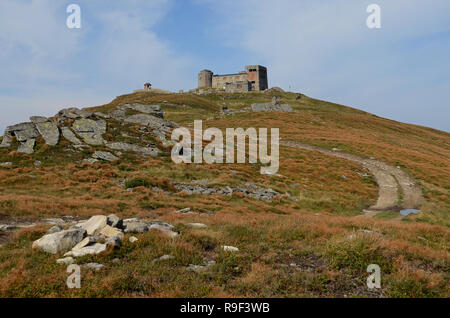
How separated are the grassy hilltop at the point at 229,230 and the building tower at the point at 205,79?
142 meters

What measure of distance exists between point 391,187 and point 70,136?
4257cm

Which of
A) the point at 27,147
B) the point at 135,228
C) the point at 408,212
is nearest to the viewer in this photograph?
the point at 135,228

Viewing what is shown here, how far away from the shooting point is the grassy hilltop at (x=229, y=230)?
7.60 m

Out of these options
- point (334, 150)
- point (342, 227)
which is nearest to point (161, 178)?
point (342, 227)

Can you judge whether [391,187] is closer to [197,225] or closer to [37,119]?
[197,225]

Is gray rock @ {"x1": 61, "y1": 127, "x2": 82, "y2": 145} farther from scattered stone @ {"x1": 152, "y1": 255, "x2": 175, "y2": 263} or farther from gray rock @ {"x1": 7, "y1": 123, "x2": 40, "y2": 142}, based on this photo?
scattered stone @ {"x1": 152, "y1": 255, "x2": 175, "y2": 263}

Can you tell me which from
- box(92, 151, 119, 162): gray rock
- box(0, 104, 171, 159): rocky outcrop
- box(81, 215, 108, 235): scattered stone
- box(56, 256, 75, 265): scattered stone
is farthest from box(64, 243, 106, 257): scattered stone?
box(92, 151, 119, 162): gray rock

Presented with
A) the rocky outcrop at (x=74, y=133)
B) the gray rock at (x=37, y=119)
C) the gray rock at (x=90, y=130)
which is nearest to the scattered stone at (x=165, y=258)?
the rocky outcrop at (x=74, y=133)

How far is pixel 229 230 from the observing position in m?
12.8

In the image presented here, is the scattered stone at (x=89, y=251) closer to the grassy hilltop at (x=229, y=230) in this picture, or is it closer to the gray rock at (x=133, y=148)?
the grassy hilltop at (x=229, y=230)

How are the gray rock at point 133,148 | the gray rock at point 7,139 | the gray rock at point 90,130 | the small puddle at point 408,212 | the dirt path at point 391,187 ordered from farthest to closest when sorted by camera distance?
the gray rock at point 133,148 < the gray rock at point 90,130 < the gray rock at point 7,139 < the dirt path at point 391,187 < the small puddle at point 408,212

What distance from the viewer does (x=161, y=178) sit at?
87.9ft

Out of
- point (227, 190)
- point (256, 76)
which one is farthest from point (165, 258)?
point (256, 76)
